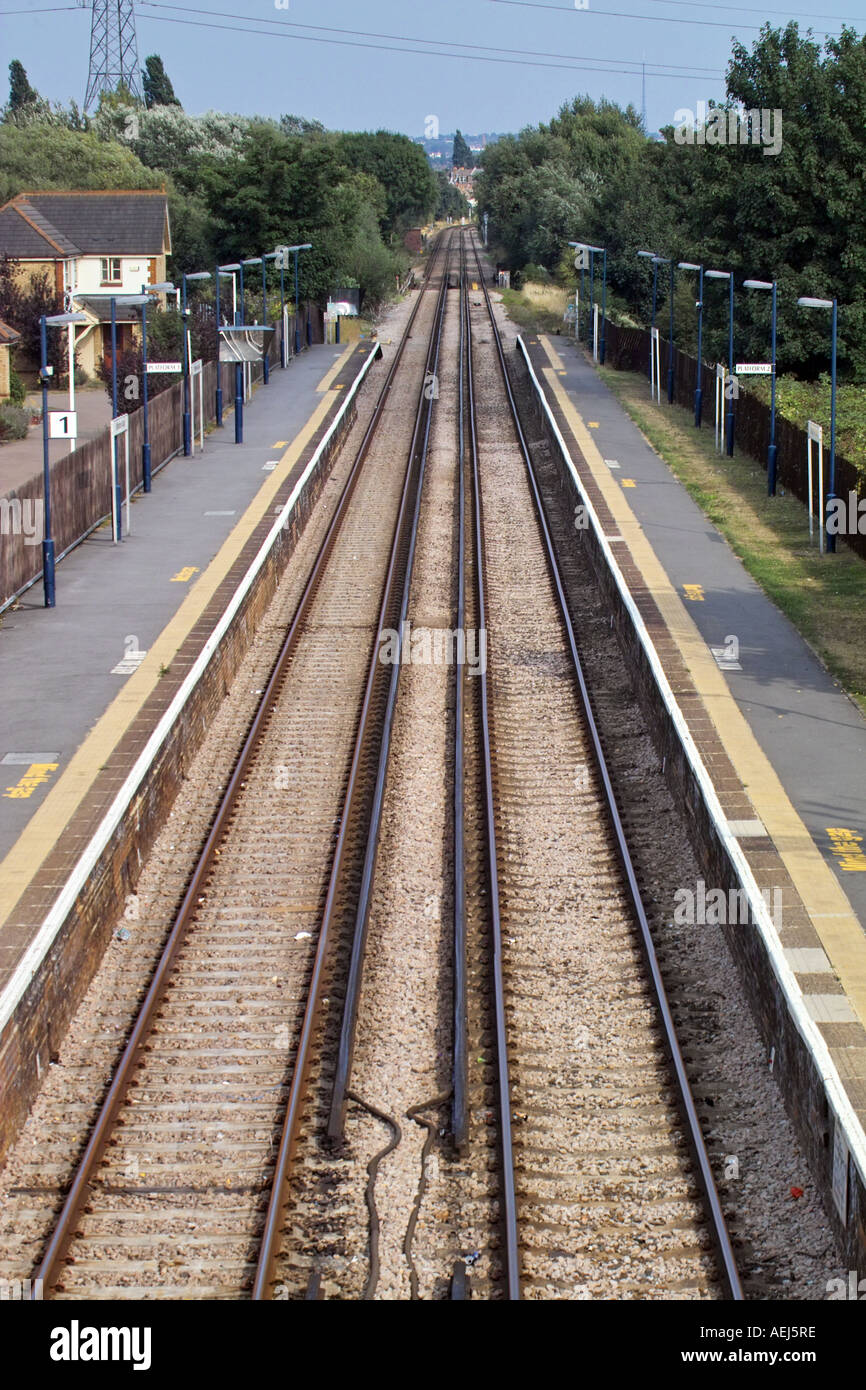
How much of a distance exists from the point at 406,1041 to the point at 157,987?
82.1 inches

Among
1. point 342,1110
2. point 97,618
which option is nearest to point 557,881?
point 342,1110

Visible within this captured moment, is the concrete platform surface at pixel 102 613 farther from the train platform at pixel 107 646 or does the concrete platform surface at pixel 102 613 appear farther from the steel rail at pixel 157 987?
the steel rail at pixel 157 987

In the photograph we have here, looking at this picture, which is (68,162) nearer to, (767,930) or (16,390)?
(16,390)

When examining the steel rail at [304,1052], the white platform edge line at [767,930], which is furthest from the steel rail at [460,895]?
the white platform edge line at [767,930]

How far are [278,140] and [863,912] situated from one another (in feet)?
162

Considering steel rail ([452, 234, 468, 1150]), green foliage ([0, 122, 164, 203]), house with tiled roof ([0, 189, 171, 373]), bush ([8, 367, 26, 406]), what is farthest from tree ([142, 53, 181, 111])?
steel rail ([452, 234, 468, 1150])

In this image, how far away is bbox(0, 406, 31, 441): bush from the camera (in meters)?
36.1

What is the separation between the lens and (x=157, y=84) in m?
123

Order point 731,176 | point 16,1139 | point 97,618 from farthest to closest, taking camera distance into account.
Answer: point 731,176 → point 97,618 → point 16,1139

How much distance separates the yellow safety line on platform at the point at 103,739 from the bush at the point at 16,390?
1851 cm

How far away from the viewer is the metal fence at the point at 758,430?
→ 25031 mm

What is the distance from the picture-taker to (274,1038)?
11391 millimetres

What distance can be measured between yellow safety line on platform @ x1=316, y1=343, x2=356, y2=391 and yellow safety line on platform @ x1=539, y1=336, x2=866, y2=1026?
20.2 meters

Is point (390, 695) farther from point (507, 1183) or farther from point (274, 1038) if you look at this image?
point (507, 1183)
